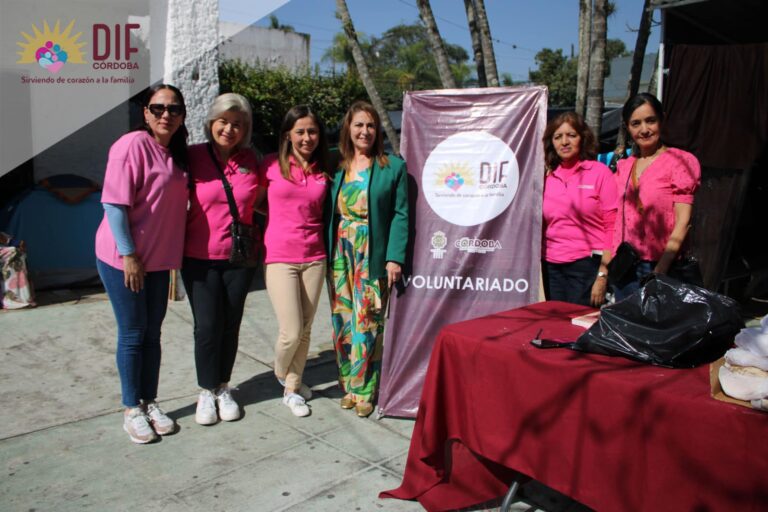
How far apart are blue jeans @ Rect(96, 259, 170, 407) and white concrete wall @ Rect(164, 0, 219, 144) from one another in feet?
13.2

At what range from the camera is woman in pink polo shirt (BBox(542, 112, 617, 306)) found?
11.3ft

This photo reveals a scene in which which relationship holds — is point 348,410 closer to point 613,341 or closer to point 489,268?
point 489,268

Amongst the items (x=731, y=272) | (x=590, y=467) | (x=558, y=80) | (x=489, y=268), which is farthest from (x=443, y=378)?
(x=558, y=80)

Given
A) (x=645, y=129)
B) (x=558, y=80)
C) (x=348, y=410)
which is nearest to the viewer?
(x=645, y=129)

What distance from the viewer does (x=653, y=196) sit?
316 cm

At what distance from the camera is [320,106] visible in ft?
35.2

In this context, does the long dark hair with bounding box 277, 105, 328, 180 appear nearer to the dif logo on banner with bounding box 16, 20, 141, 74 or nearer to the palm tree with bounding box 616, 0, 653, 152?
the palm tree with bounding box 616, 0, 653, 152

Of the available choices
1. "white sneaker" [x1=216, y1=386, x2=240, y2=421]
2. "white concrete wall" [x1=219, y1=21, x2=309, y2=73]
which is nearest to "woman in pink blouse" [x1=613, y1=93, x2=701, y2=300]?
"white sneaker" [x1=216, y1=386, x2=240, y2=421]

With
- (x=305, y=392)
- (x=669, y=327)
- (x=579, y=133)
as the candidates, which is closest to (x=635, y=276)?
(x=579, y=133)

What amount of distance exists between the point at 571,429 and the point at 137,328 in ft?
7.52

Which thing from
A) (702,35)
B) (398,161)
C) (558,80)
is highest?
(558,80)

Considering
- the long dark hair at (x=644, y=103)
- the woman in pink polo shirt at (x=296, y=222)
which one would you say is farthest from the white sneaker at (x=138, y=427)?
the long dark hair at (x=644, y=103)

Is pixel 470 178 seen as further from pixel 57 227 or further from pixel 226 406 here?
pixel 57 227

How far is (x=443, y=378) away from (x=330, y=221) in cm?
143
